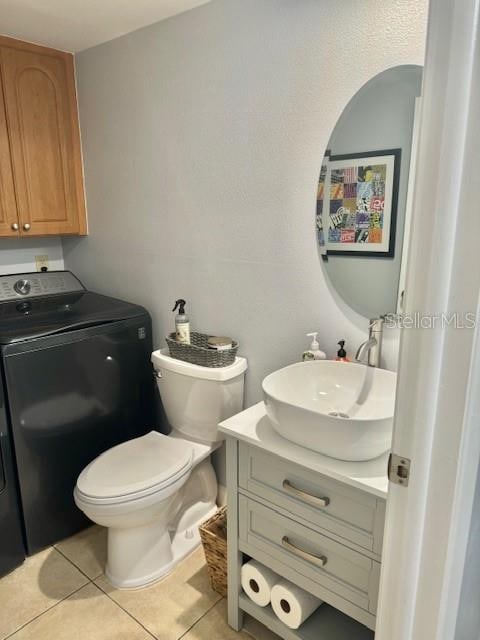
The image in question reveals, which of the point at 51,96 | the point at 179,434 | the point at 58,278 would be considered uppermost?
the point at 51,96

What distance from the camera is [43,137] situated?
2.25 metres

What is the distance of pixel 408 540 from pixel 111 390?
64.1 inches

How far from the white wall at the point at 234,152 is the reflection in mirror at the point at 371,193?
49 mm

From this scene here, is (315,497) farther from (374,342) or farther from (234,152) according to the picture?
(234,152)

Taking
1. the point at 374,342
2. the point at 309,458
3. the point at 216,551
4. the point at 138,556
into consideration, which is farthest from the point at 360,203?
the point at 138,556

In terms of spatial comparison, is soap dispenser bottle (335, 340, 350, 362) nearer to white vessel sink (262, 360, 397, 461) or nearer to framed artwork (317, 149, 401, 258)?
white vessel sink (262, 360, 397, 461)

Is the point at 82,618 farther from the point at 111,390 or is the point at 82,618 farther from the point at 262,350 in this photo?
the point at 262,350

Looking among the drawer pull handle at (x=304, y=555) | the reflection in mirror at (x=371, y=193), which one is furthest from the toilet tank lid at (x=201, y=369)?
the drawer pull handle at (x=304, y=555)

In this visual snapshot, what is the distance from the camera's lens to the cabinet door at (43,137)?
6.96ft

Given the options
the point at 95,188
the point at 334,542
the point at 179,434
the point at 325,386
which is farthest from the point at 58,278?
the point at 334,542

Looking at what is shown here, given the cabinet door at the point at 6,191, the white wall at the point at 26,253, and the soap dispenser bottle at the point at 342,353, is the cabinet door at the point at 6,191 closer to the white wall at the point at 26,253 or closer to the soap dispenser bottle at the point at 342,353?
the white wall at the point at 26,253

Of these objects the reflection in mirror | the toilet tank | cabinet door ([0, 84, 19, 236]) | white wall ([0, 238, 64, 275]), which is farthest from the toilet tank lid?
white wall ([0, 238, 64, 275])

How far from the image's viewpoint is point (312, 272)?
1669 millimetres

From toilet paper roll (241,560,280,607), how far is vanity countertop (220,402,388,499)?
18.5 inches
